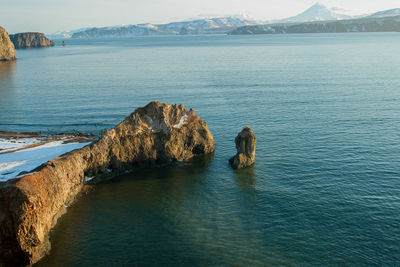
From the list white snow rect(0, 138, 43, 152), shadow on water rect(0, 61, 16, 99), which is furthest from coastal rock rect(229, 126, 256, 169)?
shadow on water rect(0, 61, 16, 99)

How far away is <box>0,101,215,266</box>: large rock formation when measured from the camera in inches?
1117

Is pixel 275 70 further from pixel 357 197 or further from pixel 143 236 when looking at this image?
pixel 143 236

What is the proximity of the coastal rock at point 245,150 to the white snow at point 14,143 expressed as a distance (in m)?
30.3

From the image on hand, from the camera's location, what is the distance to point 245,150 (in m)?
47.8

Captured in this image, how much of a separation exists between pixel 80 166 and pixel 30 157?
7958mm

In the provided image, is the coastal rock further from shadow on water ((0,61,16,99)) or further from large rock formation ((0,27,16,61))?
large rock formation ((0,27,16,61))

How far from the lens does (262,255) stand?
1156 inches

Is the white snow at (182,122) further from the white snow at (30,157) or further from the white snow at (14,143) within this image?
the white snow at (14,143)

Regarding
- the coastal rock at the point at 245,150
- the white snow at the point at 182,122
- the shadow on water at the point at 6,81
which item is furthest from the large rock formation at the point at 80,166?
the shadow on water at the point at 6,81

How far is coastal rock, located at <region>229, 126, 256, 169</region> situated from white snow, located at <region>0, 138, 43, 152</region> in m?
30.3

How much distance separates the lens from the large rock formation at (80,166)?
1117 inches

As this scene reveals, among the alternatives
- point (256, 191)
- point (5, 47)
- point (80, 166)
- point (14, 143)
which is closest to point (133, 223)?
point (80, 166)

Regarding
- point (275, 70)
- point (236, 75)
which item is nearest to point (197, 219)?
point (236, 75)

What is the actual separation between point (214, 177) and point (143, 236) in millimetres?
14850
